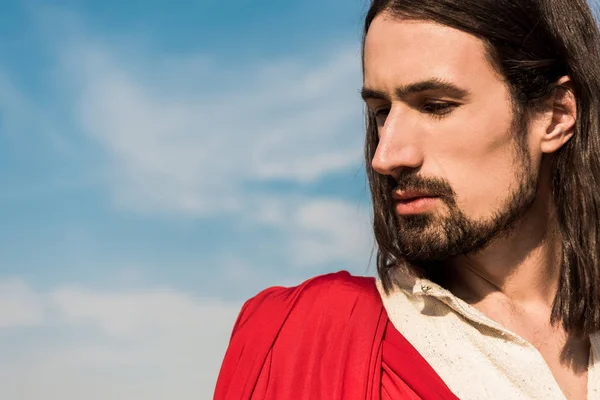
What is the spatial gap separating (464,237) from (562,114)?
0.60 m

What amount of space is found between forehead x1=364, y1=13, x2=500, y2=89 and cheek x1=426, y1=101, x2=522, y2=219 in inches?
5.0

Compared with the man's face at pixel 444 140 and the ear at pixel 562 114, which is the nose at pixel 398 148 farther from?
the ear at pixel 562 114

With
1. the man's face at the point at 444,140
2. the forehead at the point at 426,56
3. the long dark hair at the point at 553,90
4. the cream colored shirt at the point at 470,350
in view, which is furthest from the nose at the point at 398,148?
the cream colored shirt at the point at 470,350

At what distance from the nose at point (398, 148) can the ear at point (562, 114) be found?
542mm

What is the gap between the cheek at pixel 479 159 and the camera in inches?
90.2

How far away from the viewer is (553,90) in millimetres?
2564

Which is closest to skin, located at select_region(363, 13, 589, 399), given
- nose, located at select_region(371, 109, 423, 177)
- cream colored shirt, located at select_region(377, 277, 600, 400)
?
nose, located at select_region(371, 109, 423, 177)

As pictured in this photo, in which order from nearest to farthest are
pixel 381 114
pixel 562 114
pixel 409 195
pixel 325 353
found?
pixel 325 353, pixel 409 195, pixel 381 114, pixel 562 114

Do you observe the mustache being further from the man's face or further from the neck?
the neck

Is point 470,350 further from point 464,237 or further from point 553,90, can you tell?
point 553,90

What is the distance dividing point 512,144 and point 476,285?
0.47 meters

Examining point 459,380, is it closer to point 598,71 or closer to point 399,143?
point 399,143

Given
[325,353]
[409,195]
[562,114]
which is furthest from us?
[562,114]

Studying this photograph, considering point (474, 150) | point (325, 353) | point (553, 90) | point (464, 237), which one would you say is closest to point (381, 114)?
point (474, 150)
